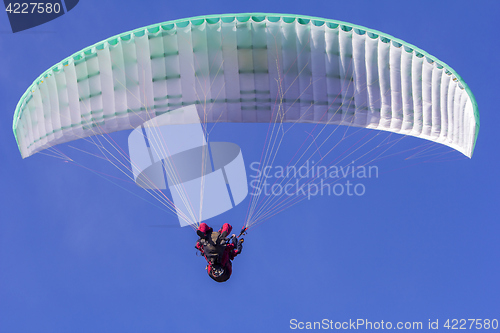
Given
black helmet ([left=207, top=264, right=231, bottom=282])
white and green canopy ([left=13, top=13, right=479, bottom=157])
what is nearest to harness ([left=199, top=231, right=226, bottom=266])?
black helmet ([left=207, top=264, right=231, bottom=282])

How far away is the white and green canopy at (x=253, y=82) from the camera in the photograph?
494 inches

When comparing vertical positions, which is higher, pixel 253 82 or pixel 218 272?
pixel 253 82

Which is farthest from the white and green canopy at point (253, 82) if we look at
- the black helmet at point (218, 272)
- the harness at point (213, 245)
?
the black helmet at point (218, 272)

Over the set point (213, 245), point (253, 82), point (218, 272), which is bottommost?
point (218, 272)

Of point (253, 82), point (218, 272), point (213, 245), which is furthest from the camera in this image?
point (253, 82)

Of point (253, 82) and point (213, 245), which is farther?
point (253, 82)

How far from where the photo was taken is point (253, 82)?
13.3 metres

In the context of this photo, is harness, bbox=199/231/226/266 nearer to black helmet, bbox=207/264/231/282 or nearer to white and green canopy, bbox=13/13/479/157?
black helmet, bbox=207/264/231/282

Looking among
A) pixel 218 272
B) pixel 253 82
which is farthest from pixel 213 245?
pixel 253 82

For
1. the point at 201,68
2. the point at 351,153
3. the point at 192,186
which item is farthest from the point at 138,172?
the point at 351,153

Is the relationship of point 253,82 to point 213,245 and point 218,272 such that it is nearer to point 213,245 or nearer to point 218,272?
point 213,245

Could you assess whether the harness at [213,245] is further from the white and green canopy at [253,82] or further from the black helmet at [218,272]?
the white and green canopy at [253,82]

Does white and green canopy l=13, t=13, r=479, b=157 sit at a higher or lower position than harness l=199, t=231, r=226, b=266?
higher

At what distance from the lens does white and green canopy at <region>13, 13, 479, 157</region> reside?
1255 centimetres
